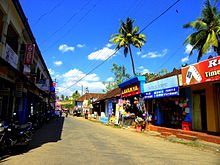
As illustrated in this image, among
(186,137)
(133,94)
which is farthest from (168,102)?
(133,94)

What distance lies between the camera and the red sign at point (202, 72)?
Answer: 944cm

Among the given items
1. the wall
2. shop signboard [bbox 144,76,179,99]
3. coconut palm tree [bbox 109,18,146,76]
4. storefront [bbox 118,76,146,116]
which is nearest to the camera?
the wall

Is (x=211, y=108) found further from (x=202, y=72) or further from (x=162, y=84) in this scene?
(x=162, y=84)

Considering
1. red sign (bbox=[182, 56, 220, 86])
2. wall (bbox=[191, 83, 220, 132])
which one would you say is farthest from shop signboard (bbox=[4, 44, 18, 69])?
wall (bbox=[191, 83, 220, 132])

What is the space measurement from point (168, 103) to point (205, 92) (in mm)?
3667

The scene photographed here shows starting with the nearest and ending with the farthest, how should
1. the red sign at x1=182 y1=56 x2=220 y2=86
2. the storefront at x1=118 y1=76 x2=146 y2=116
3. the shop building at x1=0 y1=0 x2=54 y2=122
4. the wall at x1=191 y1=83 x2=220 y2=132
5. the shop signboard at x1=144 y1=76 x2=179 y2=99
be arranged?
the red sign at x1=182 y1=56 x2=220 y2=86
the wall at x1=191 y1=83 x2=220 y2=132
the shop building at x1=0 y1=0 x2=54 y2=122
the shop signboard at x1=144 y1=76 x2=179 y2=99
the storefront at x1=118 y1=76 x2=146 y2=116

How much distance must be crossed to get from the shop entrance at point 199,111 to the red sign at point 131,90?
240 inches

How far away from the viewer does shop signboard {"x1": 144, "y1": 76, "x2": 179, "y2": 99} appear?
41.0 ft

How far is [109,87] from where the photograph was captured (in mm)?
46031

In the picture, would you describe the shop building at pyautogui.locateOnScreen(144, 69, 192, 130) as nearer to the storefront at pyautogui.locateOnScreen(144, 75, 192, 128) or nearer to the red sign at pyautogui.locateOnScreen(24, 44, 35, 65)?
the storefront at pyautogui.locateOnScreen(144, 75, 192, 128)

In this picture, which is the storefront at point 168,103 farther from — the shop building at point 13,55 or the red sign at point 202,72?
the shop building at point 13,55

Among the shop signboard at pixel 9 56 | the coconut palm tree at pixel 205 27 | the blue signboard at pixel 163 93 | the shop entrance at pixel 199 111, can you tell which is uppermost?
the coconut palm tree at pixel 205 27

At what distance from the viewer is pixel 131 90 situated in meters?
18.9

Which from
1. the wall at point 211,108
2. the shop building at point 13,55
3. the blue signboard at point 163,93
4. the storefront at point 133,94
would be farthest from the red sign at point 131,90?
the shop building at point 13,55
